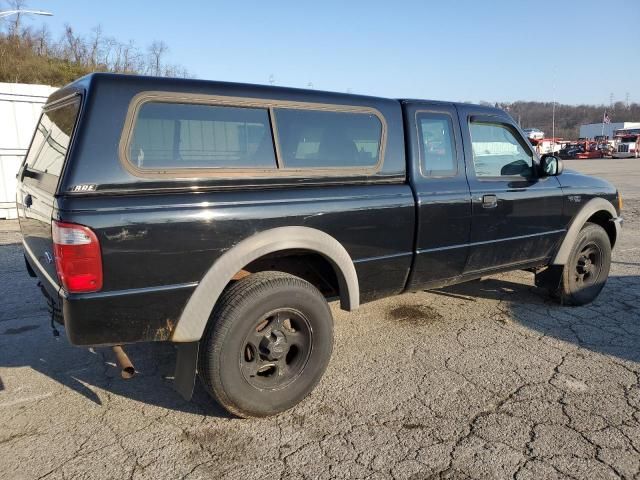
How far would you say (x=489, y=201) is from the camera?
381 cm

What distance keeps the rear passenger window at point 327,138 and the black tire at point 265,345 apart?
764 millimetres

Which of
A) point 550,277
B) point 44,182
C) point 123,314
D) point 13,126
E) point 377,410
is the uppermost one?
point 13,126

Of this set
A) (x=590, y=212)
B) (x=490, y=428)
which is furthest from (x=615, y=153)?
(x=490, y=428)

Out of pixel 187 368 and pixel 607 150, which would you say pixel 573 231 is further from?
pixel 607 150

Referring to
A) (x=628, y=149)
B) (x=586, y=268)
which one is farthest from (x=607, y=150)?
(x=586, y=268)

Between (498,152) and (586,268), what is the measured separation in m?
1.72

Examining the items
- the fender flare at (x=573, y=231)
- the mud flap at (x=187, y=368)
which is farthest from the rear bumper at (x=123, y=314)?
the fender flare at (x=573, y=231)

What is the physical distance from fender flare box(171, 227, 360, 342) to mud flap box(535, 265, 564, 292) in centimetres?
280

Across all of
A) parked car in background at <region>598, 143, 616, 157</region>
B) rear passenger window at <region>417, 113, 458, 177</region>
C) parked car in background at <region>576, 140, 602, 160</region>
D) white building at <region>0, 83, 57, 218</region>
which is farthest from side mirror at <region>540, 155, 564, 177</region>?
parked car in background at <region>598, 143, 616, 157</region>

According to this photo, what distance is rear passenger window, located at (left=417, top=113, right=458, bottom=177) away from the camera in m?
3.51

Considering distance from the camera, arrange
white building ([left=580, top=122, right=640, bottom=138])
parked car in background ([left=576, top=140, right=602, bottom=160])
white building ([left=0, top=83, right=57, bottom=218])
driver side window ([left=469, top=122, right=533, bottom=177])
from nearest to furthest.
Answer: driver side window ([left=469, top=122, right=533, bottom=177])
white building ([left=0, top=83, right=57, bottom=218])
parked car in background ([left=576, top=140, right=602, bottom=160])
white building ([left=580, top=122, right=640, bottom=138])

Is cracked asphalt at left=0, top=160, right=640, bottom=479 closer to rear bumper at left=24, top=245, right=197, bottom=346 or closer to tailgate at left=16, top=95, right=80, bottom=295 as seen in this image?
rear bumper at left=24, top=245, right=197, bottom=346

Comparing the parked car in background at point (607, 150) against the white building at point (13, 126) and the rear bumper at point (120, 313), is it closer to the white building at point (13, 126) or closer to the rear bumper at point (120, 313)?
the white building at point (13, 126)

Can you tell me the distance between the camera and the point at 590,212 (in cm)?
457
